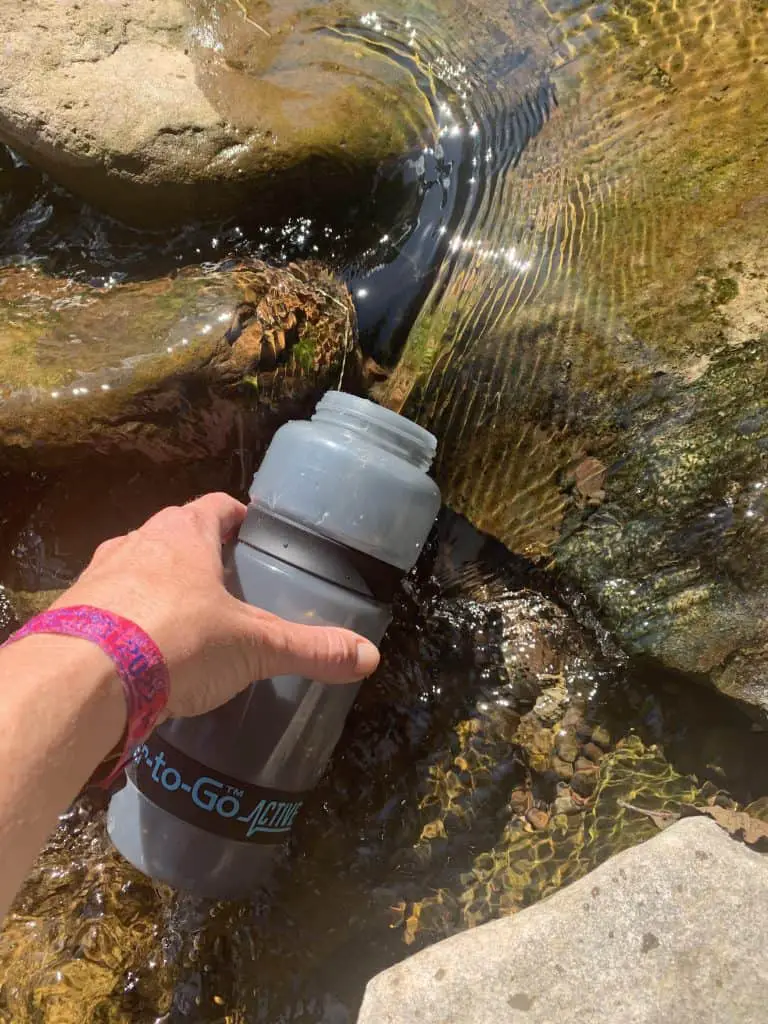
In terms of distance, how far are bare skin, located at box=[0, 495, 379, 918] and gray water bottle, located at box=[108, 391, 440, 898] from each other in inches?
4.9

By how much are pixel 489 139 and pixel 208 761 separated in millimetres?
2374

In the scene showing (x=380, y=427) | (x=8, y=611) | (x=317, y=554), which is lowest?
(x=8, y=611)

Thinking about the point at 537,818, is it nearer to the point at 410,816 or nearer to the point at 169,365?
the point at 410,816

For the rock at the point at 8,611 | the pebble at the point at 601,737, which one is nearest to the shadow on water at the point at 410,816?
the pebble at the point at 601,737

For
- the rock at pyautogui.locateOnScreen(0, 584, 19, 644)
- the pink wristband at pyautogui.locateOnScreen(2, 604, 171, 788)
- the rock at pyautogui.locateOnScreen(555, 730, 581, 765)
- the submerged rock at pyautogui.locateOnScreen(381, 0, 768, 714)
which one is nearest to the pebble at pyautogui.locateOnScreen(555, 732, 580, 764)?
the rock at pyautogui.locateOnScreen(555, 730, 581, 765)

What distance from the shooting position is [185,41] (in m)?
2.88

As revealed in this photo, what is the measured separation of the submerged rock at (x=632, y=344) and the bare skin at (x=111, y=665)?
102cm

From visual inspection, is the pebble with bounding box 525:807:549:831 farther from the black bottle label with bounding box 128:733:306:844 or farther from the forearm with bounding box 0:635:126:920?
the forearm with bounding box 0:635:126:920

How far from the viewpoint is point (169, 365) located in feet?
7.73

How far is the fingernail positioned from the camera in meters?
1.87

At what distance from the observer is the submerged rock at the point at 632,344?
93.9 inches

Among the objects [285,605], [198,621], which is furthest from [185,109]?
[198,621]

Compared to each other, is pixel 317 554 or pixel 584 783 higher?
pixel 317 554

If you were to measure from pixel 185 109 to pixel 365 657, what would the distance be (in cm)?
205
